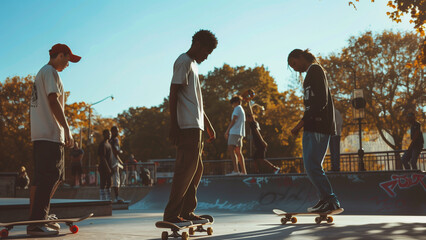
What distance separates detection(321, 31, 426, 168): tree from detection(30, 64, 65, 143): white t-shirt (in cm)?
3169

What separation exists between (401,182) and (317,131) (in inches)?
150

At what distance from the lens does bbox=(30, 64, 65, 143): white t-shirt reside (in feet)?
15.4

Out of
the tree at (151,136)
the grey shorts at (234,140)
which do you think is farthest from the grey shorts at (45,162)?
the tree at (151,136)

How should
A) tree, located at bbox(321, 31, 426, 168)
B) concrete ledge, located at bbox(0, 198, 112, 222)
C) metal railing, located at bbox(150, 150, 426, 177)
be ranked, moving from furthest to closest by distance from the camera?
tree, located at bbox(321, 31, 426, 168)
metal railing, located at bbox(150, 150, 426, 177)
concrete ledge, located at bbox(0, 198, 112, 222)

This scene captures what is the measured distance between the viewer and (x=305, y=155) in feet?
17.7

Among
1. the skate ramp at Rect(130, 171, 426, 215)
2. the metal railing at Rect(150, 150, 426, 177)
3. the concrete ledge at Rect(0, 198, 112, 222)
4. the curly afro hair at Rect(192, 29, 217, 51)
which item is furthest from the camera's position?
the metal railing at Rect(150, 150, 426, 177)

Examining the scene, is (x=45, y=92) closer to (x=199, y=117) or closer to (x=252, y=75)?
(x=199, y=117)

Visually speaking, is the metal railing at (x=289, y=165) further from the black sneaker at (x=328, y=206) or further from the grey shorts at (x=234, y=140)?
the black sneaker at (x=328, y=206)

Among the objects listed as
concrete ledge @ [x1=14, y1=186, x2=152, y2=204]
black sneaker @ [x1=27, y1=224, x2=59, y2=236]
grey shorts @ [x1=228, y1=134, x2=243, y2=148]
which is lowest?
concrete ledge @ [x1=14, y1=186, x2=152, y2=204]

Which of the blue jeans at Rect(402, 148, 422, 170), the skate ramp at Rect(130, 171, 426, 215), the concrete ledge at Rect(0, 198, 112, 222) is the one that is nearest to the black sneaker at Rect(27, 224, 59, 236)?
the concrete ledge at Rect(0, 198, 112, 222)

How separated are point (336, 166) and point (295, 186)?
1.91m

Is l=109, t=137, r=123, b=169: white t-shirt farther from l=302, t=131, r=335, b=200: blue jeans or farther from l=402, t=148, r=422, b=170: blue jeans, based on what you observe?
l=402, t=148, r=422, b=170: blue jeans

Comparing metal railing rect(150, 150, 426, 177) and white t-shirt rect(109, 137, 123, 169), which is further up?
white t-shirt rect(109, 137, 123, 169)

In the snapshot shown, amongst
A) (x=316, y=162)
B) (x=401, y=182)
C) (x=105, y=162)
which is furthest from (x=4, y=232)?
(x=401, y=182)
